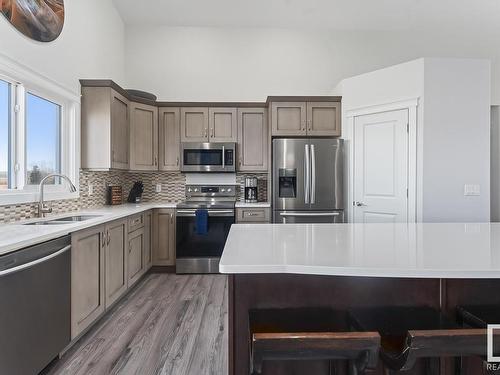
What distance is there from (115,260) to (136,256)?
58 centimetres

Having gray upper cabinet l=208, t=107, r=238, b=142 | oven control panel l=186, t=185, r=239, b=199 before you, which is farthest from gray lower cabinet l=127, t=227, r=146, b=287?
gray upper cabinet l=208, t=107, r=238, b=142

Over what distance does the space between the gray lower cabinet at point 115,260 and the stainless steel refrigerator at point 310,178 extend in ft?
5.85

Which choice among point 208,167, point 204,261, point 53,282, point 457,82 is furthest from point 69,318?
point 457,82

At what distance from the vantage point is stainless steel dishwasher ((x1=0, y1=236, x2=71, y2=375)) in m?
1.43

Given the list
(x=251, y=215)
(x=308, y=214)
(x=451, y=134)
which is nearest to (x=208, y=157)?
(x=251, y=215)

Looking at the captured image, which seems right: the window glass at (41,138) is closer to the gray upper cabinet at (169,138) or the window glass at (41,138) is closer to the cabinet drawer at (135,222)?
the cabinet drawer at (135,222)

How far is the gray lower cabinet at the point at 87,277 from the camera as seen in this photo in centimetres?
200

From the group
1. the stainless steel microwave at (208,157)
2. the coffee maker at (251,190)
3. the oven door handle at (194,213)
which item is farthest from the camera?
the coffee maker at (251,190)

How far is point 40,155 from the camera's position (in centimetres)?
266

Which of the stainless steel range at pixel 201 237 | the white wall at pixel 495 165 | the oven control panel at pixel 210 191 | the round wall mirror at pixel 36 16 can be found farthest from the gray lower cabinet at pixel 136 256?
the white wall at pixel 495 165

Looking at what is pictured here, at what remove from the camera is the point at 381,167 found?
3.44 m

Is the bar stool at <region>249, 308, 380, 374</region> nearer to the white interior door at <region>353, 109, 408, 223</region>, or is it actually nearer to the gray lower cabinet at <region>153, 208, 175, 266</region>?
the white interior door at <region>353, 109, 408, 223</region>

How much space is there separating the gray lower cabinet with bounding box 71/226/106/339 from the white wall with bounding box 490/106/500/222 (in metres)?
4.75

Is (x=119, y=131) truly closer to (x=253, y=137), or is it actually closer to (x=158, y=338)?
(x=253, y=137)
